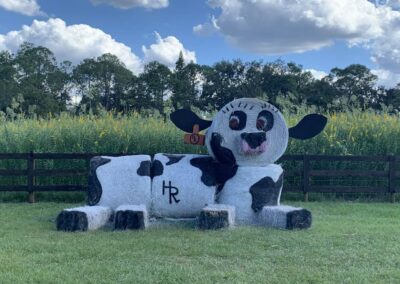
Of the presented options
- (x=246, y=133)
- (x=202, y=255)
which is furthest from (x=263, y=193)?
(x=202, y=255)

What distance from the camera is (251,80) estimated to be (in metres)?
42.4

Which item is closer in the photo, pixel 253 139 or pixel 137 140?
pixel 253 139

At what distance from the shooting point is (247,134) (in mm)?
7254

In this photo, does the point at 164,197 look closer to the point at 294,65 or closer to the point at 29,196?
the point at 29,196

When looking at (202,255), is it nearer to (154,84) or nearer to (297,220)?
(297,220)

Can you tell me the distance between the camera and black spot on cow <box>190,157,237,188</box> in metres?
7.41

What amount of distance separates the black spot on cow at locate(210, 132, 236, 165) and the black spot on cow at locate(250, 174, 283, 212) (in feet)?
1.66

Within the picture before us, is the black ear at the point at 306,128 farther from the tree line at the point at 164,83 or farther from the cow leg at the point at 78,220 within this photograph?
the tree line at the point at 164,83

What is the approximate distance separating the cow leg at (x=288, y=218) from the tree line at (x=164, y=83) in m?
27.7

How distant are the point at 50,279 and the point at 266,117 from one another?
4.06m

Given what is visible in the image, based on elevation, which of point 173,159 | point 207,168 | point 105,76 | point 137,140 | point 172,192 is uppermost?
point 105,76

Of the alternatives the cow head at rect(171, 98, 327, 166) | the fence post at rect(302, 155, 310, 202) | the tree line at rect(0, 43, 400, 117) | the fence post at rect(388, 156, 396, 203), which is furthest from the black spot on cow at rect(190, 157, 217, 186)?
the tree line at rect(0, 43, 400, 117)

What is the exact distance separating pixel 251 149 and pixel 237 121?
0.45 metres

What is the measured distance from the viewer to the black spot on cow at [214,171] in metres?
7.41
